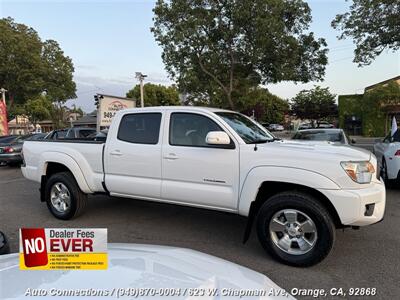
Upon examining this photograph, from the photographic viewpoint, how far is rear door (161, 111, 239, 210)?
462cm

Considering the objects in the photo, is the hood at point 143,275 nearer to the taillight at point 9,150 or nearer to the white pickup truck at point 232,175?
the white pickup truck at point 232,175

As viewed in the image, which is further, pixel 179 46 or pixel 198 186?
pixel 179 46

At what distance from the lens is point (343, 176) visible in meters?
4.00

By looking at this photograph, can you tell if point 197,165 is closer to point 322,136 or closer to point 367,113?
point 322,136

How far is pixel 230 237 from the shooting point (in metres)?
5.24

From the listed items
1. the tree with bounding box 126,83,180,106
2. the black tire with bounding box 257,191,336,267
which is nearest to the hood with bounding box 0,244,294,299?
the black tire with bounding box 257,191,336,267

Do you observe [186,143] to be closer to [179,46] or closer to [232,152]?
[232,152]

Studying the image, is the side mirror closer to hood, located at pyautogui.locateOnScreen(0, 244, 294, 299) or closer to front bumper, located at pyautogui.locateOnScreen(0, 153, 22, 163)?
hood, located at pyautogui.locateOnScreen(0, 244, 294, 299)

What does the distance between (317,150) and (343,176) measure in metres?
0.45

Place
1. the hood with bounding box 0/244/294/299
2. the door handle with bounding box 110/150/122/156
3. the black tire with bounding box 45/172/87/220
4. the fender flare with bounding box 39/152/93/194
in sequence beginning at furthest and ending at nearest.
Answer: the black tire with bounding box 45/172/87/220 → the fender flare with bounding box 39/152/93/194 → the door handle with bounding box 110/150/122/156 → the hood with bounding box 0/244/294/299

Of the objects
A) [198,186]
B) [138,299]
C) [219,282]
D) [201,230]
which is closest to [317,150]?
[198,186]

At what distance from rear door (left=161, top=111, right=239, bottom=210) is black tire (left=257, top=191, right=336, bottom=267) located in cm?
48

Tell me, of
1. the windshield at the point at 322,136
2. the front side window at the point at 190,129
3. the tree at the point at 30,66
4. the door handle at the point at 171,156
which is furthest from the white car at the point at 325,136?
the tree at the point at 30,66

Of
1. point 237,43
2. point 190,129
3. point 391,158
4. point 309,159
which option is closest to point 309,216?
point 309,159
